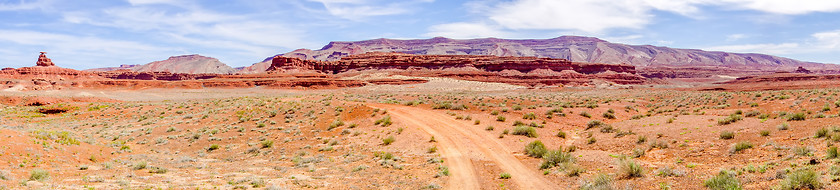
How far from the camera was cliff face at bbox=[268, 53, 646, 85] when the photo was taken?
318ft

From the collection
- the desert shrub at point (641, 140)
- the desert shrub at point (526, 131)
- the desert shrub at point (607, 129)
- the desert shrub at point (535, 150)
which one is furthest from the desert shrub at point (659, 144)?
the desert shrub at point (526, 131)

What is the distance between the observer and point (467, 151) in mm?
14633

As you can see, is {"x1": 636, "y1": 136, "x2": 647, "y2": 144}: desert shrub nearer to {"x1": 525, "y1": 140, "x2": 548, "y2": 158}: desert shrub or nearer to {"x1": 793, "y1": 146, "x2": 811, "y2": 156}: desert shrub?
{"x1": 525, "y1": 140, "x2": 548, "y2": 158}: desert shrub

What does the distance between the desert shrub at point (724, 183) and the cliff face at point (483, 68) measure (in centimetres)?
8349

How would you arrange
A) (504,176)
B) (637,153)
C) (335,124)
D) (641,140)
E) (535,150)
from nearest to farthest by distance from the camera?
(504,176)
(637,153)
(535,150)
(641,140)
(335,124)

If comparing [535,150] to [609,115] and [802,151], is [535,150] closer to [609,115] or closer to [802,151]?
[802,151]

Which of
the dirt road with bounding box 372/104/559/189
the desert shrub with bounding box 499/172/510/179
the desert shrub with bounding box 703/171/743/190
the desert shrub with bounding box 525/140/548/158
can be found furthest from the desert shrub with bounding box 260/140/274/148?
the desert shrub with bounding box 703/171/743/190

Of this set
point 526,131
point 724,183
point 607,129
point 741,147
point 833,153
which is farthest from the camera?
point 607,129

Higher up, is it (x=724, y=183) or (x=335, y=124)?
(x=724, y=183)

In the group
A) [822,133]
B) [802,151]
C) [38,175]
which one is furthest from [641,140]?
[38,175]

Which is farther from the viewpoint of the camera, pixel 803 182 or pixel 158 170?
pixel 158 170

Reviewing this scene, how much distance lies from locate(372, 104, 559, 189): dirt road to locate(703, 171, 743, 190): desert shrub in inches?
119

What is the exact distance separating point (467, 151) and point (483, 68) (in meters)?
91.6

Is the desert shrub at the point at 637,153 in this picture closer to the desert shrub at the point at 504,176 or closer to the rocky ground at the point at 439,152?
the rocky ground at the point at 439,152
